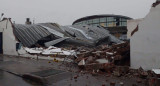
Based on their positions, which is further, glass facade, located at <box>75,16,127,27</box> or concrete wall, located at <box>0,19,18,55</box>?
glass facade, located at <box>75,16,127,27</box>

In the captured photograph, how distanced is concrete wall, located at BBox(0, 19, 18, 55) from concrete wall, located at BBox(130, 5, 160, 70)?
11493 mm

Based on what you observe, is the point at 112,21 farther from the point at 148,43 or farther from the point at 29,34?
the point at 148,43

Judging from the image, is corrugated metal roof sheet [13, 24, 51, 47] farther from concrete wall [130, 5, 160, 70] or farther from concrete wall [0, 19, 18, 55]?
concrete wall [130, 5, 160, 70]

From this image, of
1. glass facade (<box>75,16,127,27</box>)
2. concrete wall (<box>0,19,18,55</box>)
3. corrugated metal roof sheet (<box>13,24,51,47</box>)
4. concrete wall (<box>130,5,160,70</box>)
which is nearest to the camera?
concrete wall (<box>130,5,160,70</box>)

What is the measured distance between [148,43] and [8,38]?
44.6 ft

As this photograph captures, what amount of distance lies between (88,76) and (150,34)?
10.9 feet

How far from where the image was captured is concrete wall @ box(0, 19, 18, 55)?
47.4 ft

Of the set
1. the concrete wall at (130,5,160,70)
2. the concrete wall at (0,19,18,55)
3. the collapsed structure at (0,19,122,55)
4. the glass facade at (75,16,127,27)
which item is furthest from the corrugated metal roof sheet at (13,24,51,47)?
the glass facade at (75,16,127,27)

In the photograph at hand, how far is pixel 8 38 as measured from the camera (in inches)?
590

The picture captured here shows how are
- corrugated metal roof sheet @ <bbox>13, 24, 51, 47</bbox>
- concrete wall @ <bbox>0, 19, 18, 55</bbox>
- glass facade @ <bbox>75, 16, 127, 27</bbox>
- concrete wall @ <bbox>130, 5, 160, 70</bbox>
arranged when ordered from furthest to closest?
glass facade @ <bbox>75, 16, 127, 27</bbox> → corrugated metal roof sheet @ <bbox>13, 24, 51, 47</bbox> → concrete wall @ <bbox>0, 19, 18, 55</bbox> → concrete wall @ <bbox>130, 5, 160, 70</bbox>

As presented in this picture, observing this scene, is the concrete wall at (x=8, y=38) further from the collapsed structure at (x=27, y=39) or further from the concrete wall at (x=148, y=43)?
the concrete wall at (x=148, y=43)

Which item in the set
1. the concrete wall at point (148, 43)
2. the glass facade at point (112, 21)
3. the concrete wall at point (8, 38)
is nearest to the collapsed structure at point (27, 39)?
the concrete wall at point (8, 38)

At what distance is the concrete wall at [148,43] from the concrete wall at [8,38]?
452 inches

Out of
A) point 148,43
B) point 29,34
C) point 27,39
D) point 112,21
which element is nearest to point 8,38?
point 27,39
